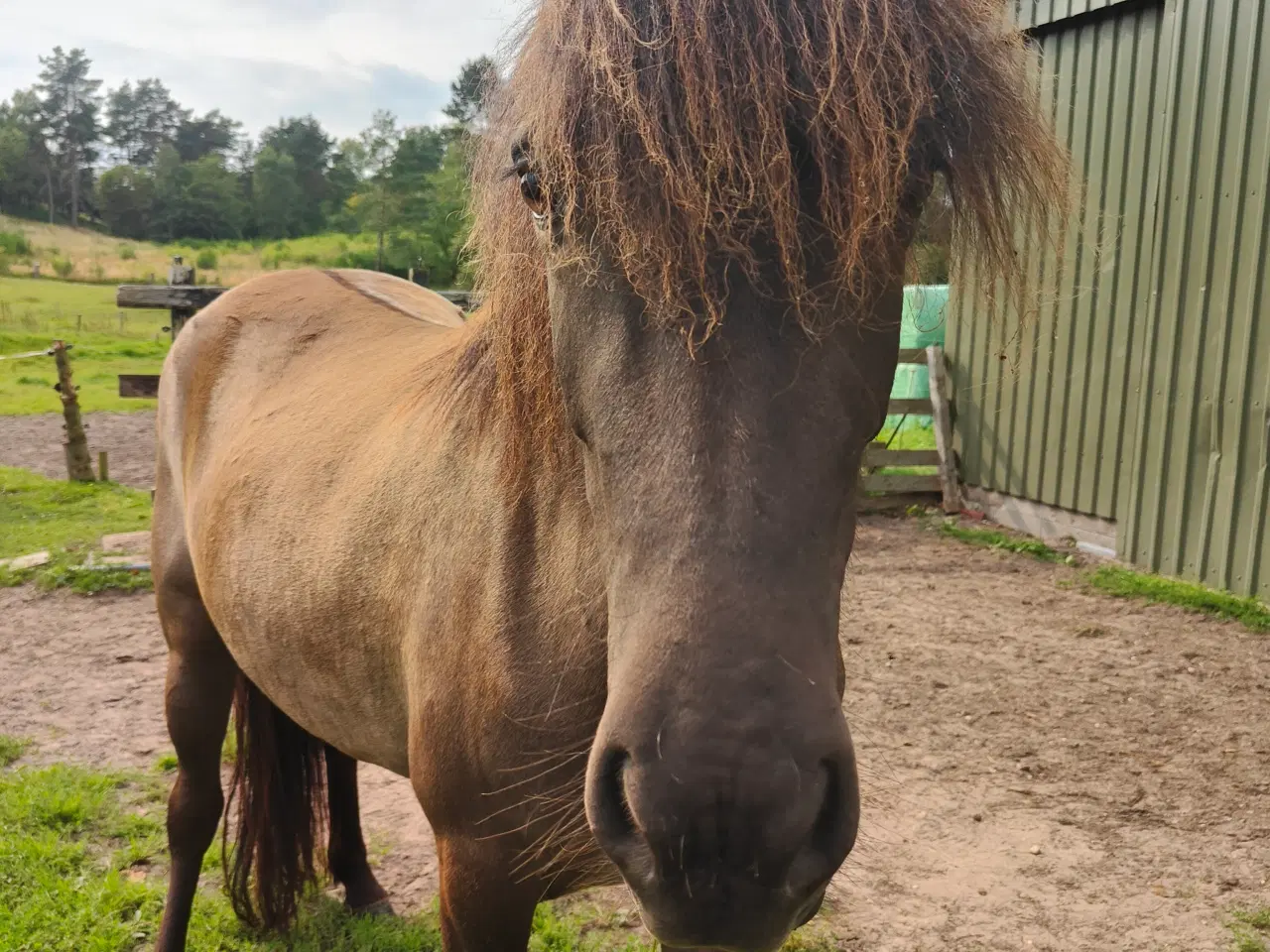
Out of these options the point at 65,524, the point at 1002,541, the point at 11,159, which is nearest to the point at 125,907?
the point at 65,524

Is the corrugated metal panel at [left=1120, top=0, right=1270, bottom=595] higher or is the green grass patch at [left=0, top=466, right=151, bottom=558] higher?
the corrugated metal panel at [left=1120, top=0, right=1270, bottom=595]

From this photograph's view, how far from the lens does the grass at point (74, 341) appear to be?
16.7 m

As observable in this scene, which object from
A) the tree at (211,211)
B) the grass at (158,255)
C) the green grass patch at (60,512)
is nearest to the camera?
the green grass patch at (60,512)

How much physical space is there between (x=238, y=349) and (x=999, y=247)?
2561 mm

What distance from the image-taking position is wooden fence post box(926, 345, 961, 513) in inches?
351

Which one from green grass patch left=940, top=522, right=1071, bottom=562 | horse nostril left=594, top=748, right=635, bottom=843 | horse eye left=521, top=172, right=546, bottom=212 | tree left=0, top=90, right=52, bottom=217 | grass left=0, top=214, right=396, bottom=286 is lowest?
green grass patch left=940, top=522, right=1071, bottom=562

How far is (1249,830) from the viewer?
11.5 ft

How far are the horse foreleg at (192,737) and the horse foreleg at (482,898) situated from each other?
1.48 meters

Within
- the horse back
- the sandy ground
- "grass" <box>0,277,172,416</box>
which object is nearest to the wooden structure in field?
the sandy ground

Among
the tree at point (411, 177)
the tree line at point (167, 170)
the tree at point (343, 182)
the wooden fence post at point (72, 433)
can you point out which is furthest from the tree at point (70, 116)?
the wooden fence post at point (72, 433)

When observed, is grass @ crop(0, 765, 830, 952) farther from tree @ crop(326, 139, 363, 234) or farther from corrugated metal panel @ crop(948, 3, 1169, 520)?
tree @ crop(326, 139, 363, 234)

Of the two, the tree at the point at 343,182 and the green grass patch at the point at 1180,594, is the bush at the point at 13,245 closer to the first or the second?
the tree at the point at 343,182

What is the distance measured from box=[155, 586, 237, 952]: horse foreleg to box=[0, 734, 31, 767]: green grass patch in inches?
69.9

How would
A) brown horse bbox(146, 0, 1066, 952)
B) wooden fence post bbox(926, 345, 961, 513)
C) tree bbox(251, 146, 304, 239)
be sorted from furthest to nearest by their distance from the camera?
tree bbox(251, 146, 304, 239), wooden fence post bbox(926, 345, 961, 513), brown horse bbox(146, 0, 1066, 952)
